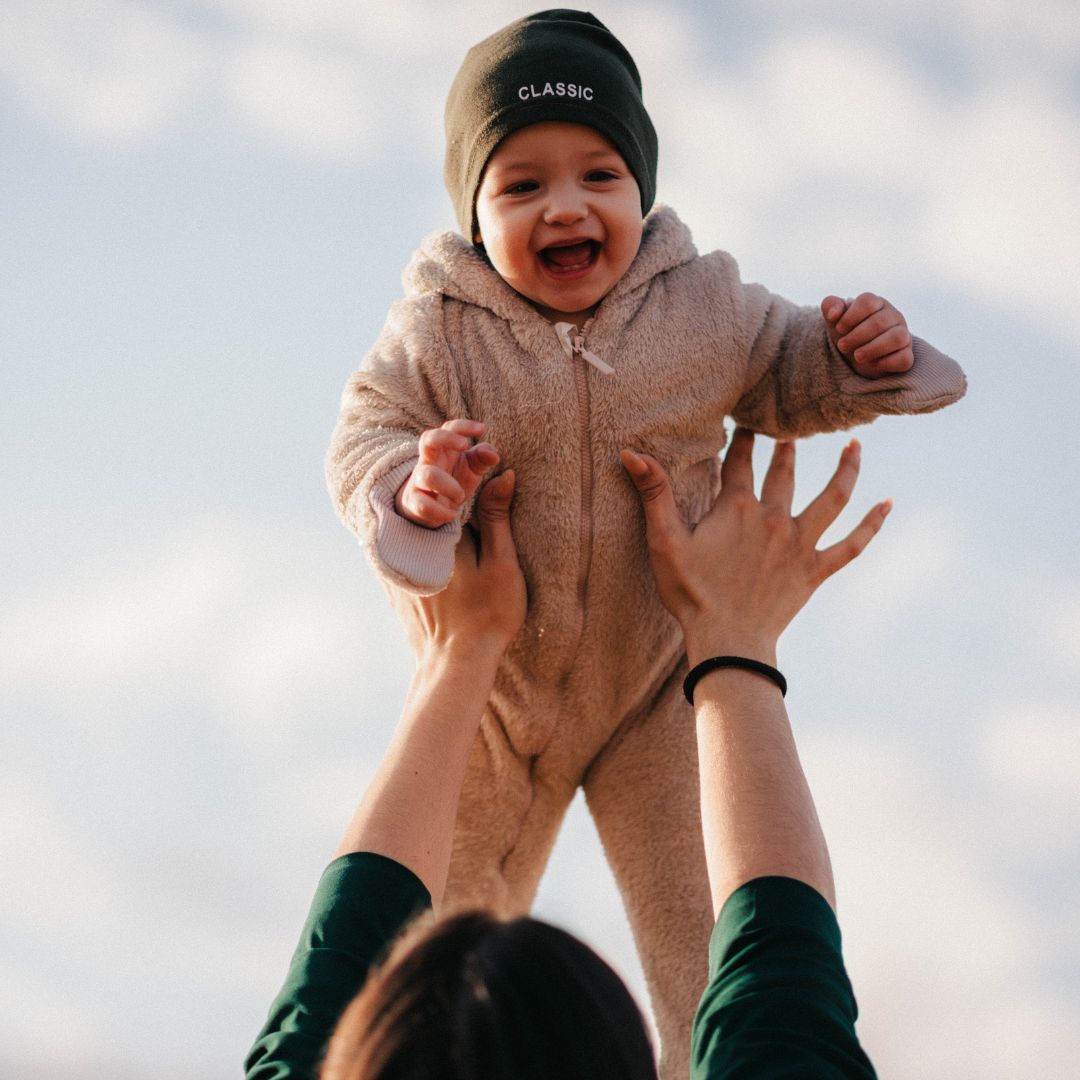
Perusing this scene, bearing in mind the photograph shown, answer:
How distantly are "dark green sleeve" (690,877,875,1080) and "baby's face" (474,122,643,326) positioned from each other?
4.02 ft

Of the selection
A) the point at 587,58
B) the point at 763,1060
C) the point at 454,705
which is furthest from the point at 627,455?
the point at 763,1060

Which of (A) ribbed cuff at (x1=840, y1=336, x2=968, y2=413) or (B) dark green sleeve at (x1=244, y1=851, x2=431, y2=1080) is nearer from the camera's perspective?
(B) dark green sleeve at (x1=244, y1=851, x2=431, y2=1080)

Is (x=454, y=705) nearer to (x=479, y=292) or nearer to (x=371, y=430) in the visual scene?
(x=371, y=430)

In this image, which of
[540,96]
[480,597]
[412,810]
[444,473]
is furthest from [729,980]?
[540,96]

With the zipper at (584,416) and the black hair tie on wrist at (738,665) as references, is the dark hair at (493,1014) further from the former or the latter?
the zipper at (584,416)

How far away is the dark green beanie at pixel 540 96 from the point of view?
2385mm

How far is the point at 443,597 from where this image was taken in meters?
2.26

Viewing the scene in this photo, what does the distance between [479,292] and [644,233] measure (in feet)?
1.13

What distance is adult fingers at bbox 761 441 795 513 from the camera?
2463 mm

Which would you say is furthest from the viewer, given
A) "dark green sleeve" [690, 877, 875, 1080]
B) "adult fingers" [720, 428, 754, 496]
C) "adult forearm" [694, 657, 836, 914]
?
"adult fingers" [720, 428, 754, 496]

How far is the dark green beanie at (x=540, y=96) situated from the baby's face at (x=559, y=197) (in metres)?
0.03

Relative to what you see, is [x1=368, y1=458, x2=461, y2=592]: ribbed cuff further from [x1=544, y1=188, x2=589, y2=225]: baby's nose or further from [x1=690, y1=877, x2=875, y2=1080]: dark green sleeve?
[x1=690, y1=877, x2=875, y2=1080]: dark green sleeve

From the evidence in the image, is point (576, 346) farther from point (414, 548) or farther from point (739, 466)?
point (414, 548)

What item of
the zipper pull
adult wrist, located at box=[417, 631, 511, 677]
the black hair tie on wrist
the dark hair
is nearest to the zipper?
the zipper pull
